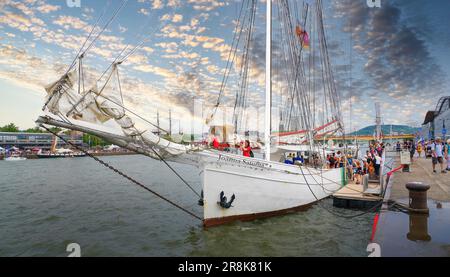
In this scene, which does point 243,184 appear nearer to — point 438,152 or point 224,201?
point 224,201

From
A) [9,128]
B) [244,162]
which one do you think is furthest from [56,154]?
[244,162]

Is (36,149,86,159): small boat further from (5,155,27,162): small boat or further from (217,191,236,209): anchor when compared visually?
(217,191,236,209): anchor

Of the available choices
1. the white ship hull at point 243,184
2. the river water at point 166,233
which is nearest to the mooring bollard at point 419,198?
the river water at point 166,233

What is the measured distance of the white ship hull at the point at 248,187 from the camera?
934 centimetres

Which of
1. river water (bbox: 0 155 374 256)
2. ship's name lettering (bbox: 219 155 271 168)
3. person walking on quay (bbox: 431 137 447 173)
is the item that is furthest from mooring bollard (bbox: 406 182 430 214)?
person walking on quay (bbox: 431 137 447 173)

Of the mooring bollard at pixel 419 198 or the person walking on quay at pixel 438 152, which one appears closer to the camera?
the mooring bollard at pixel 419 198

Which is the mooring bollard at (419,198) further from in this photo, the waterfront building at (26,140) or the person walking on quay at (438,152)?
the waterfront building at (26,140)

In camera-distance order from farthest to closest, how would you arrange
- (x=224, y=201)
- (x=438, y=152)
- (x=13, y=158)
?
(x=13, y=158) → (x=438, y=152) → (x=224, y=201)

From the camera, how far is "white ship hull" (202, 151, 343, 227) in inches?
368

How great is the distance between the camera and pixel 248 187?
32.0 feet

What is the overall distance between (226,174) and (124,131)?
→ 389cm

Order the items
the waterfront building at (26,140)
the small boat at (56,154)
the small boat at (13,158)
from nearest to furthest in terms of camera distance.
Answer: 1. the small boat at (13,158)
2. the small boat at (56,154)
3. the waterfront building at (26,140)
